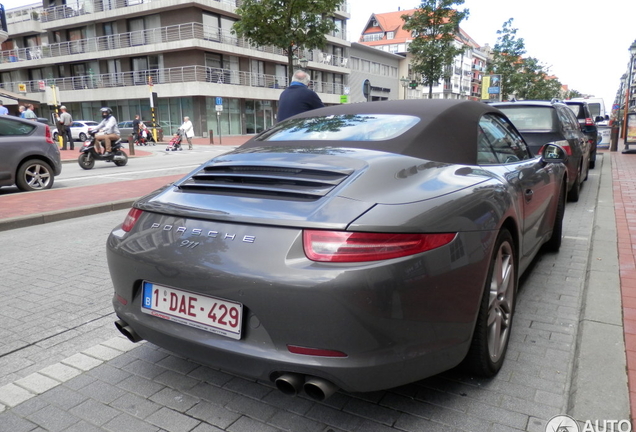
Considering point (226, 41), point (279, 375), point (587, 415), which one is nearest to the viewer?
point (279, 375)

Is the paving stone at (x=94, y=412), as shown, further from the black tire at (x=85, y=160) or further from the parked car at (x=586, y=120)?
the black tire at (x=85, y=160)

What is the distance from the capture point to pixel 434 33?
25.3 metres

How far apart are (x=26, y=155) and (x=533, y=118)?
8986 mm

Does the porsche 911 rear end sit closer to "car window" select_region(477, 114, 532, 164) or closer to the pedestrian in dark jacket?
"car window" select_region(477, 114, 532, 164)

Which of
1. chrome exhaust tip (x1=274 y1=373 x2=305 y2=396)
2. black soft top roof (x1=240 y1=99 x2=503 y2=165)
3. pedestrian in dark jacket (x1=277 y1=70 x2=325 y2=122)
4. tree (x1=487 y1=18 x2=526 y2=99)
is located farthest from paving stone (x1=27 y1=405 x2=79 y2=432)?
tree (x1=487 y1=18 x2=526 y2=99)

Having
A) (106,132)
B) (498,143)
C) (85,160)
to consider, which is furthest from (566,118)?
(85,160)

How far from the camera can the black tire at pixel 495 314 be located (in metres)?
2.38

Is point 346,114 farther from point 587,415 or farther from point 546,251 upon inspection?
point 546,251

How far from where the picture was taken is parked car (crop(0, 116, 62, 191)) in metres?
9.32

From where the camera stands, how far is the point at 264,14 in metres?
17.8

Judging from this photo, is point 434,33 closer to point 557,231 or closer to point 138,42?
point 557,231

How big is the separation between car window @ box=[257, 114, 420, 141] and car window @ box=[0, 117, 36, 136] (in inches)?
324

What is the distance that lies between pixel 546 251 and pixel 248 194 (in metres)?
3.83

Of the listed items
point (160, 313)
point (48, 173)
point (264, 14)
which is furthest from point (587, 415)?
point (264, 14)
